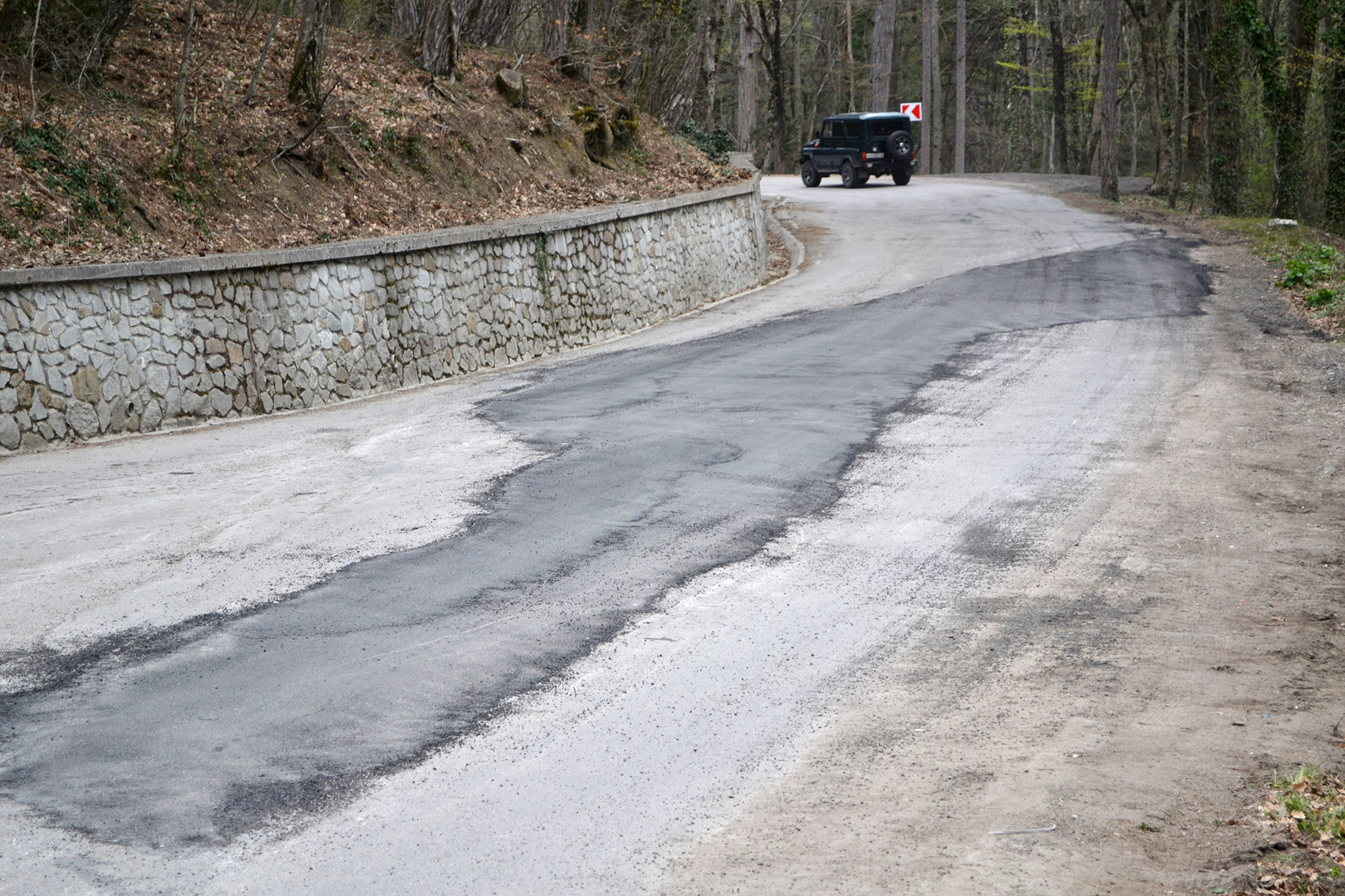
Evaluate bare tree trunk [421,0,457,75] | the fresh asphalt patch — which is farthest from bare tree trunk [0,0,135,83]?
the fresh asphalt patch

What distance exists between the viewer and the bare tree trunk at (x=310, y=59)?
16.5 metres

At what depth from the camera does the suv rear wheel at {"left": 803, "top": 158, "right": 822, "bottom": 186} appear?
37.8 m

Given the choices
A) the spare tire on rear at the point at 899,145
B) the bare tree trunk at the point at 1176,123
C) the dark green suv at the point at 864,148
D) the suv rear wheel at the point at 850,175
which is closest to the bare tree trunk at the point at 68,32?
the dark green suv at the point at 864,148

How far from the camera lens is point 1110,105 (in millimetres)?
31094

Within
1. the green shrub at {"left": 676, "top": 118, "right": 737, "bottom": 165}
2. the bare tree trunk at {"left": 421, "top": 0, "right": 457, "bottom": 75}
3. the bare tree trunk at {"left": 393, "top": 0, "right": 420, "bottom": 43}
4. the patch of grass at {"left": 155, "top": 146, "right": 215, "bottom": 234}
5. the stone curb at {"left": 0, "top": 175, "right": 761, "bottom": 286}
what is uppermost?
the bare tree trunk at {"left": 393, "top": 0, "right": 420, "bottom": 43}

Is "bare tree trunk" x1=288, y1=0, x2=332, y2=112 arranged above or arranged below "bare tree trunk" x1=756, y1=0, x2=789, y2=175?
below

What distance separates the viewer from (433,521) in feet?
26.3

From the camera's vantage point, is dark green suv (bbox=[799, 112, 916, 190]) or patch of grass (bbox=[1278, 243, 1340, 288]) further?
dark green suv (bbox=[799, 112, 916, 190])

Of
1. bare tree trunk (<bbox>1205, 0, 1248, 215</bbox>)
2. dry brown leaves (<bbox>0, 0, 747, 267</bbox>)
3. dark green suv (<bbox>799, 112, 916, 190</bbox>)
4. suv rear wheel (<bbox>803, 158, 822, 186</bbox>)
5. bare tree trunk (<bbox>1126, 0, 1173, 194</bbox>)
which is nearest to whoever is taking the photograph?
dry brown leaves (<bbox>0, 0, 747, 267</bbox>)

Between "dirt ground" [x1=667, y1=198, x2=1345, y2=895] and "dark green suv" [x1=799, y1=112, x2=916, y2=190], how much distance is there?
29.5 metres

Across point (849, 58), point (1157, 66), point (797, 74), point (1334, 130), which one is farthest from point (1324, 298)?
point (797, 74)

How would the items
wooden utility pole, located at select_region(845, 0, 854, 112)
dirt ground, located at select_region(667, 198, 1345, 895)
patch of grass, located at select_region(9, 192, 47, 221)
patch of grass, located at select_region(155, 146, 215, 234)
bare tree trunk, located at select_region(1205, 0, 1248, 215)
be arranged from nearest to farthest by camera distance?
dirt ground, located at select_region(667, 198, 1345, 895) → patch of grass, located at select_region(9, 192, 47, 221) → patch of grass, located at select_region(155, 146, 215, 234) → bare tree trunk, located at select_region(1205, 0, 1248, 215) → wooden utility pole, located at select_region(845, 0, 854, 112)

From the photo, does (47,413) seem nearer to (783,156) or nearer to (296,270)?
(296,270)

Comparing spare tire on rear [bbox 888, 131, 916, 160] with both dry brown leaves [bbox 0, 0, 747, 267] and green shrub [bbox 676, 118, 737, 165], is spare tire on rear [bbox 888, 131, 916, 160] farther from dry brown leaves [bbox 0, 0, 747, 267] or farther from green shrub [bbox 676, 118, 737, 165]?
dry brown leaves [bbox 0, 0, 747, 267]
